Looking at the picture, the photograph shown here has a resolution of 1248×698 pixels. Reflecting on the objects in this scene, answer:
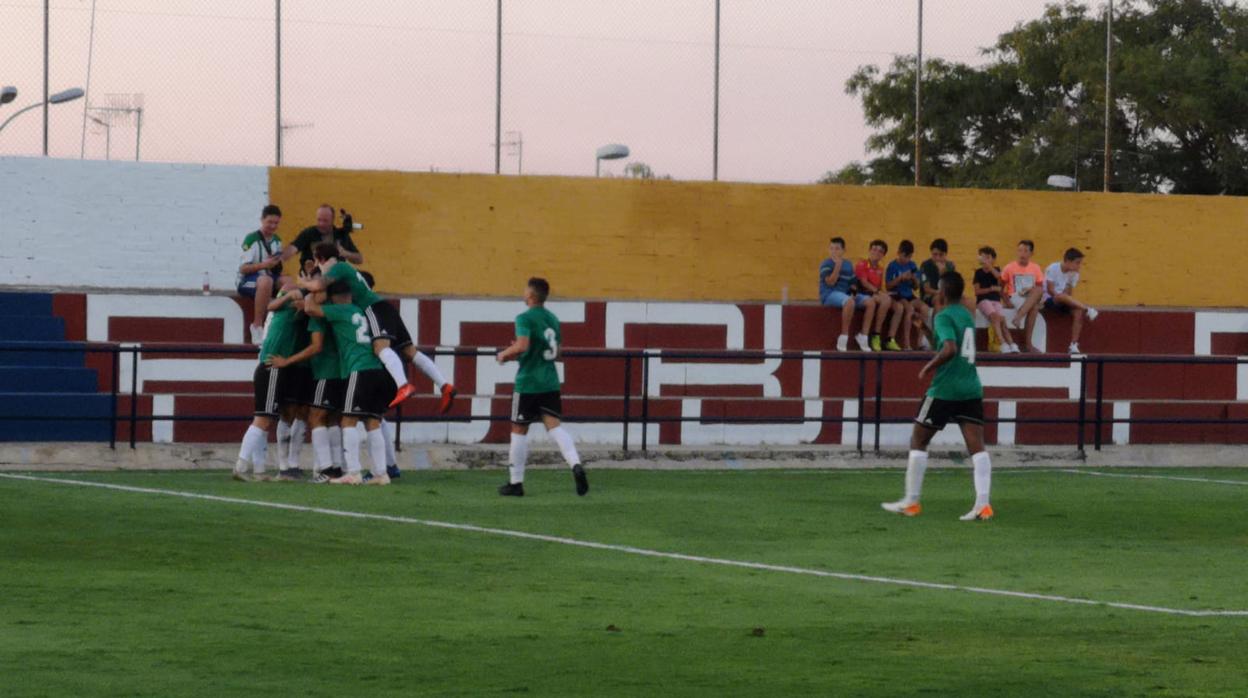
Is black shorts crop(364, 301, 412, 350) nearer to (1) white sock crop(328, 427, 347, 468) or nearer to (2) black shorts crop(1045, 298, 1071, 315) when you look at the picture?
(1) white sock crop(328, 427, 347, 468)

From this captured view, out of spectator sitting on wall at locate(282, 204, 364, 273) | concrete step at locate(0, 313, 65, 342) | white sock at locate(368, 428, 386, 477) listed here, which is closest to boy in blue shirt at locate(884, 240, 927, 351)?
spectator sitting on wall at locate(282, 204, 364, 273)

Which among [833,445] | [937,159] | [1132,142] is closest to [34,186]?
[833,445]

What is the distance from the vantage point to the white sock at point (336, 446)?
18984mm

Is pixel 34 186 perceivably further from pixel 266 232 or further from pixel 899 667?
pixel 899 667

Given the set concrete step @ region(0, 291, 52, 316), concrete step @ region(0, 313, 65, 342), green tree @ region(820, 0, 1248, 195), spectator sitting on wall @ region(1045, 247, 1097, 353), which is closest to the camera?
concrete step @ region(0, 313, 65, 342)

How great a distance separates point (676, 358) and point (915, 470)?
787cm

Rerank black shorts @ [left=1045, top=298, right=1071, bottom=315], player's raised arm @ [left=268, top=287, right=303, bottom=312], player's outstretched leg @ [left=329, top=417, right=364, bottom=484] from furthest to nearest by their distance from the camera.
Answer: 1. black shorts @ [left=1045, top=298, right=1071, bottom=315]
2. player's raised arm @ [left=268, top=287, right=303, bottom=312]
3. player's outstretched leg @ [left=329, top=417, right=364, bottom=484]

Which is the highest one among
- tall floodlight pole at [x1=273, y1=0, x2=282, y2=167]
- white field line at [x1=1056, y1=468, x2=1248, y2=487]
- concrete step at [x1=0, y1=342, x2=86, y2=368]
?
tall floodlight pole at [x1=273, y1=0, x2=282, y2=167]

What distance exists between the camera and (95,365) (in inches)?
891

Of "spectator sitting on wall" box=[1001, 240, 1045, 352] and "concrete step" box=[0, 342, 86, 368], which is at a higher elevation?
"spectator sitting on wall" box=[1001, 240, 1045, 352]

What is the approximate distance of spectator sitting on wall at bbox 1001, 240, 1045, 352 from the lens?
27.2m

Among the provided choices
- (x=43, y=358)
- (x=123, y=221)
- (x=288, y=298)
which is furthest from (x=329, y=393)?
(x=123, y=221)

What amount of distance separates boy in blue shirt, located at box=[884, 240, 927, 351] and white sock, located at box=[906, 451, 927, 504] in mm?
9126

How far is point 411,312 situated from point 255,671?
1654 cm
